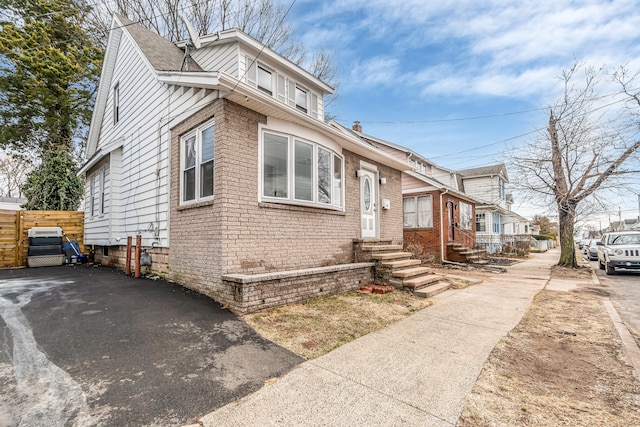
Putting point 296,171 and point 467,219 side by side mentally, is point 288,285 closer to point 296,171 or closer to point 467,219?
point 296,171

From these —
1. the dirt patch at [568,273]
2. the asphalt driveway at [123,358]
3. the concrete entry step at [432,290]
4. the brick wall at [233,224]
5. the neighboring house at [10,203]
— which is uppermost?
the neighboring house at [10,203]

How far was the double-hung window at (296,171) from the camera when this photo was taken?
5.93 m

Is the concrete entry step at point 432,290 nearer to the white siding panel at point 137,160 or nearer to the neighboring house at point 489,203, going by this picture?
the white siding panel at point 137,160

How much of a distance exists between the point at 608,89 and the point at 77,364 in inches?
706

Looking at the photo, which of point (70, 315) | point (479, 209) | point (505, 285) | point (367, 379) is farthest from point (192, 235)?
point (479, 209)

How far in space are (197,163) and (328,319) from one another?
3959 mm

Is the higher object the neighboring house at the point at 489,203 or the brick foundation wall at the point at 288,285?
the neighboring house at the point at 489,203

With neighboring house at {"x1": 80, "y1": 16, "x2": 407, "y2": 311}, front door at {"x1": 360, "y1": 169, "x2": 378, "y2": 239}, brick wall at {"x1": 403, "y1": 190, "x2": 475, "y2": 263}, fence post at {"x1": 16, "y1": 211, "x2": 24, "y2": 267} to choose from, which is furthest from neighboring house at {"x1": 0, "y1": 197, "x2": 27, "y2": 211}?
brick wall at {"x1": 403, "y1": 190, "x2": 475, "y2": 263}

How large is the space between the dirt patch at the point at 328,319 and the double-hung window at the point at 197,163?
8.63ft

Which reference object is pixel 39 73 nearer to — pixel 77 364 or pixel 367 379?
pixel 77 364

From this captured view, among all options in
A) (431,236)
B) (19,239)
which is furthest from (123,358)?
(431,236)

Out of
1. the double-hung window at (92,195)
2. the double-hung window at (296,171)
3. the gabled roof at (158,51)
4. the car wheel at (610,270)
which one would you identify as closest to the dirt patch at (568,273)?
the car wheel at (610,270)

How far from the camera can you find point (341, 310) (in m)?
5.22

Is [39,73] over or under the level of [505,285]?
over
